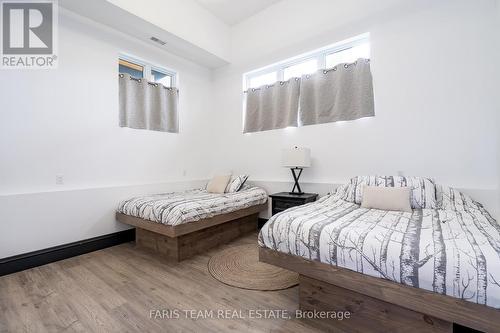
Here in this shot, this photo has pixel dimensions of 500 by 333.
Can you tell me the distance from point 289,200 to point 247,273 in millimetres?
1168

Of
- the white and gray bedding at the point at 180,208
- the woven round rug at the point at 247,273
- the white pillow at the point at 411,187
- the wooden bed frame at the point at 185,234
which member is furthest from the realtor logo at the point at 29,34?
the white pillow at the point at 411,187

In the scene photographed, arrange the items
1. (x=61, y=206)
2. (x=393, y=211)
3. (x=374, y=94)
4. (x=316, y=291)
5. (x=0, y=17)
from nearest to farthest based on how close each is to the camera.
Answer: (x=316, y=291)
(x=393, y=211)
(x=0, y=17)
(x=61, y=206)
(x=374, y=94)

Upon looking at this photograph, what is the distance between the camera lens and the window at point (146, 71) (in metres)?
3.39

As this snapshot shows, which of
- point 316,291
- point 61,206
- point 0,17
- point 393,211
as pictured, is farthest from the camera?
point 61,206

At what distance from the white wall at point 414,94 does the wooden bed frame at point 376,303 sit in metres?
1.76

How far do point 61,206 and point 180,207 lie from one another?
141 cm

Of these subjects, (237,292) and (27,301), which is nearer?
(27,301)

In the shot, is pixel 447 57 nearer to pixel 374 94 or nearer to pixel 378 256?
pixel 374 94

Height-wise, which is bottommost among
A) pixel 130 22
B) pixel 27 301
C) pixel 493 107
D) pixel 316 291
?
pixel 27 301

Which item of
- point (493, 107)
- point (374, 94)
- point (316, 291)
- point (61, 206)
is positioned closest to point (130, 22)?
point (61, 206)

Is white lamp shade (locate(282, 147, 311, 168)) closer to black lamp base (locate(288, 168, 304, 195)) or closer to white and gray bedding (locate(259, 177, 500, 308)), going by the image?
black lamp base (locate(288, 168, 304, 195))

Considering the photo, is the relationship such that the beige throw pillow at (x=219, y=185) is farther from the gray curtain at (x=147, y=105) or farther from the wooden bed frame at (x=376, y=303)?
the wooden bed frame at (x=376, y=303)

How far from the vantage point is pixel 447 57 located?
2.44m

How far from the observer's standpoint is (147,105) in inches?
140
